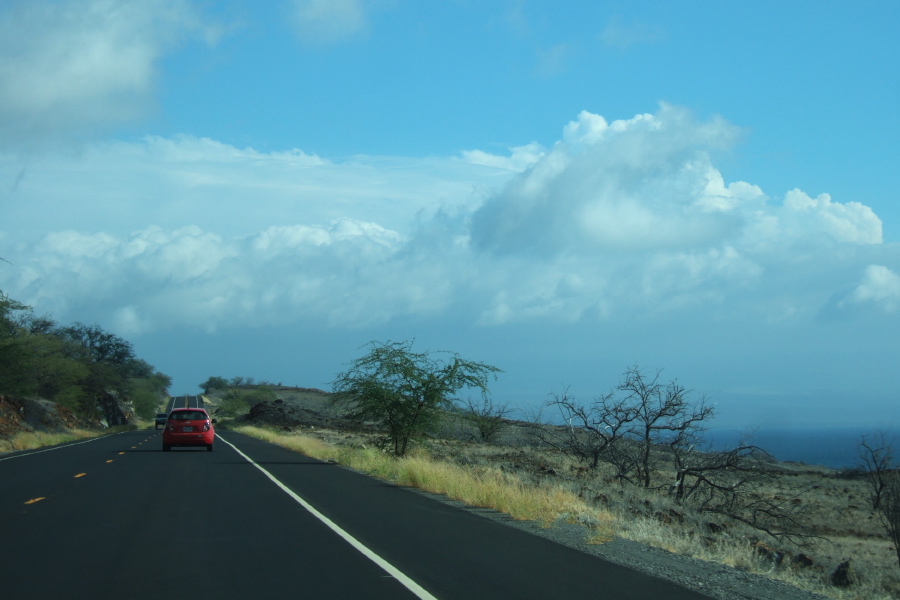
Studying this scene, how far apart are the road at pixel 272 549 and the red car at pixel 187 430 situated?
15505 mm

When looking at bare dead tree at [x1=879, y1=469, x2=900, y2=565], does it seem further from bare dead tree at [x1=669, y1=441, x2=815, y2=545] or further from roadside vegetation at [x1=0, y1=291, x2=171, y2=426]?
roadside vegetation at [x1=0, y1=291, x2=171, y2=426]

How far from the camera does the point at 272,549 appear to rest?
34.3 ft

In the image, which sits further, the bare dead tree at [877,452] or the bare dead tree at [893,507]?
the bare dead tree at [877,452]

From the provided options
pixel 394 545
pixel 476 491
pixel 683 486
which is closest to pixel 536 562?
pixel 394 545

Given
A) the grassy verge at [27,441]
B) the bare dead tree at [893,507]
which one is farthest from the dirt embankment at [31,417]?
the bare dead tree at [893,507]

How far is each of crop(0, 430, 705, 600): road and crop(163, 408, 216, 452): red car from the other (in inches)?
610

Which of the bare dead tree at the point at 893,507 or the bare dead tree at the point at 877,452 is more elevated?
the bare dead tree at the point at 877,452

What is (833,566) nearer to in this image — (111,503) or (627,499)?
(627,499)

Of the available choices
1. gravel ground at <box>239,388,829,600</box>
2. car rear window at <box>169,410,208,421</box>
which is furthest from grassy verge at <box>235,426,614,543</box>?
car rear window at <box>169,410,208,421</box>

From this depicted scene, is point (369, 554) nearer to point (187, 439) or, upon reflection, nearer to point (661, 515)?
point (661, 515)

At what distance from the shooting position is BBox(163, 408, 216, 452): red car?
1368 inches

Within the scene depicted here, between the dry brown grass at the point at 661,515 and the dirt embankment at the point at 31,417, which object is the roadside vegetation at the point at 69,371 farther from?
the dry brown grass at the point at 661,515

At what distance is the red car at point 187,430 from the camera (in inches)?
1368

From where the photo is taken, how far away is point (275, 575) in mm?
8758
